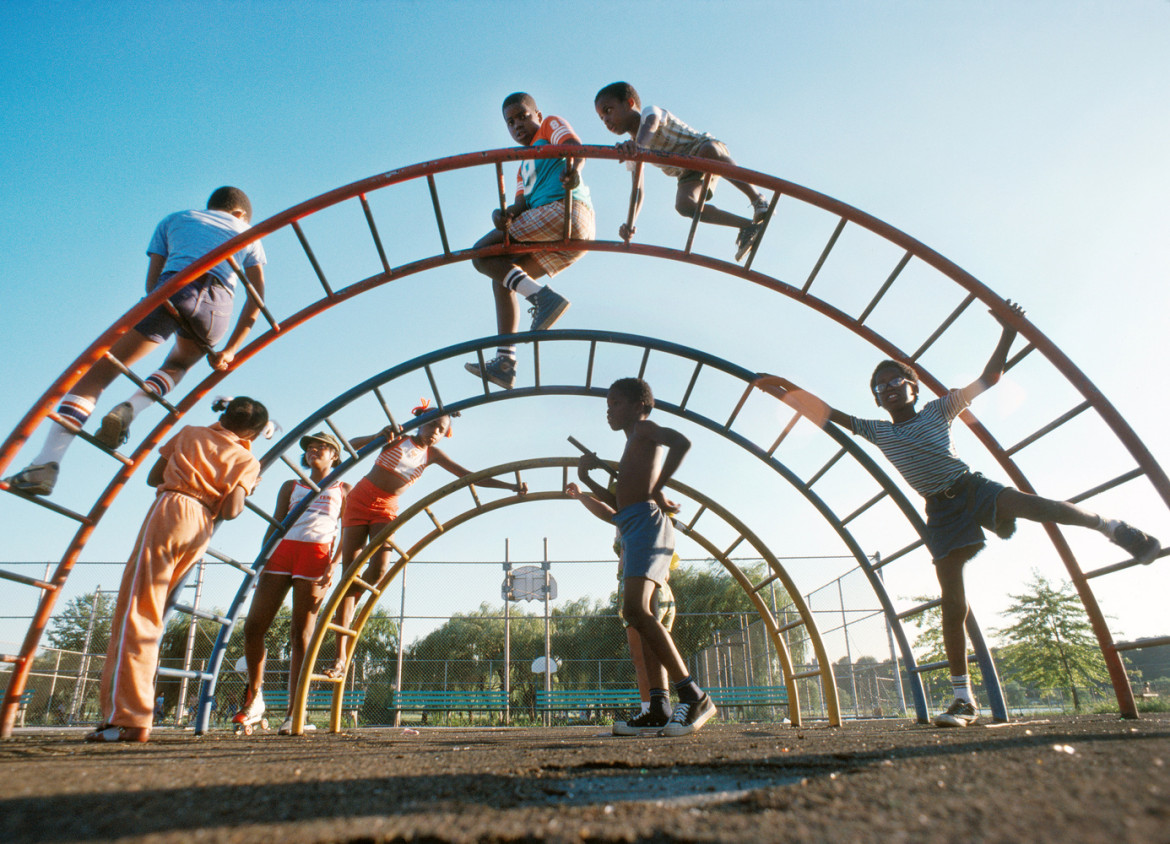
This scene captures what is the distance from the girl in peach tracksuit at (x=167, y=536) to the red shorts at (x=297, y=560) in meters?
0.91

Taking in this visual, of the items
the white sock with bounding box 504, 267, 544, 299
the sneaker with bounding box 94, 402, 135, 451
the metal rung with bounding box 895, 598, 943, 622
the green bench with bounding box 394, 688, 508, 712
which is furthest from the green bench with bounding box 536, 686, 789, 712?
the sneaker with bounding box 94, 402, 135, 451

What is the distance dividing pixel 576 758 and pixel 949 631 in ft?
7.37

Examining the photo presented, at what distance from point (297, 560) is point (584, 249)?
2.59 m

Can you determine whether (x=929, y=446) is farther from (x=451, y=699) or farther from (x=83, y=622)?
(x=83, y=622)

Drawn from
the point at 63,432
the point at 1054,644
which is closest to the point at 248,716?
the point at 63,432

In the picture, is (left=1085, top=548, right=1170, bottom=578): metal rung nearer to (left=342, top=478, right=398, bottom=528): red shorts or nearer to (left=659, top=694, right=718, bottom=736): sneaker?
(left=659, top=694, right=718, bottom=736): sneaker

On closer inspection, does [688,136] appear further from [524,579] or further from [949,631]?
[524,579]

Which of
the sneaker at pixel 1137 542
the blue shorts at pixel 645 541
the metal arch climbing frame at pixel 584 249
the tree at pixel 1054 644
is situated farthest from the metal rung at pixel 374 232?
the tree at pixel 1054 644

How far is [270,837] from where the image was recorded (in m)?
0.88

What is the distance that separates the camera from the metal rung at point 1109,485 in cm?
279

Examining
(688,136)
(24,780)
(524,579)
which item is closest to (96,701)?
(524,579)

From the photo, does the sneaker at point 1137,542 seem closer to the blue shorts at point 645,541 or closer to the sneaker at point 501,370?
the blue shorts at point 645,541

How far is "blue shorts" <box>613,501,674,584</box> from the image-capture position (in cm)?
296

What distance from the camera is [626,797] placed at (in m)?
1.18
